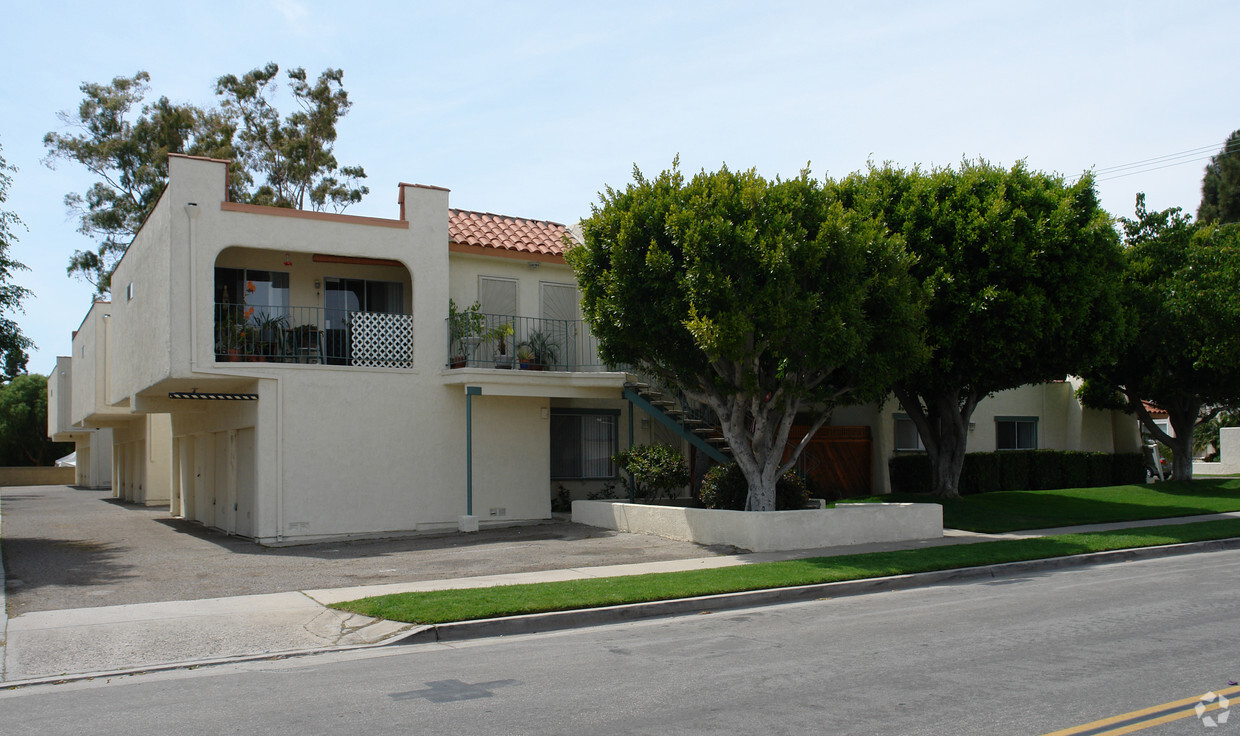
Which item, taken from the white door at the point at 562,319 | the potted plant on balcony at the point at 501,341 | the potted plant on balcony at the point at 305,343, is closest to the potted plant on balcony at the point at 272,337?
the potted plant on balcony at the point at 305,343

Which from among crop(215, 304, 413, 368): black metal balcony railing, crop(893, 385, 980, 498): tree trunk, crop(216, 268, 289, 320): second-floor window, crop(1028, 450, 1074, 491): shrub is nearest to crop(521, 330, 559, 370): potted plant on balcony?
crop(215, 304, 413, 368): black metal balcony railing

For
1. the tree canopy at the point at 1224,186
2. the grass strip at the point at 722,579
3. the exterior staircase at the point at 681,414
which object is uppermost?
the tree canopy at the point at 1224,186

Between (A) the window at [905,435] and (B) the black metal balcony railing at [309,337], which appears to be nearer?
(B) the black metal balcony railing at [309,337]

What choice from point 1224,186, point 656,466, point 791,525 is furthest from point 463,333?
point 1224,186

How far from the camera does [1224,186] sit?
4944cm

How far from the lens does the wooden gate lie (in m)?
24.2

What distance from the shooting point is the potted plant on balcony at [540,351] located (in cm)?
2034

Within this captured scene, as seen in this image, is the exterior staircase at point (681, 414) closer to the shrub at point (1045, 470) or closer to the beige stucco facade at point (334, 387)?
the beige stucco facade at point (334, 387)

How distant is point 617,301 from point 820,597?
608 centimetres

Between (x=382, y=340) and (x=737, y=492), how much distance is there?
740 cm

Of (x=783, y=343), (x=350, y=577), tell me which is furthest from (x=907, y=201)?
(x=350, y=577)

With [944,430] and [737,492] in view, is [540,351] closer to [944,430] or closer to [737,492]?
[737,492]

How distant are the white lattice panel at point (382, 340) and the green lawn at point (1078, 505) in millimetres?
11124

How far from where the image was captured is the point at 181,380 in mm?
17672
